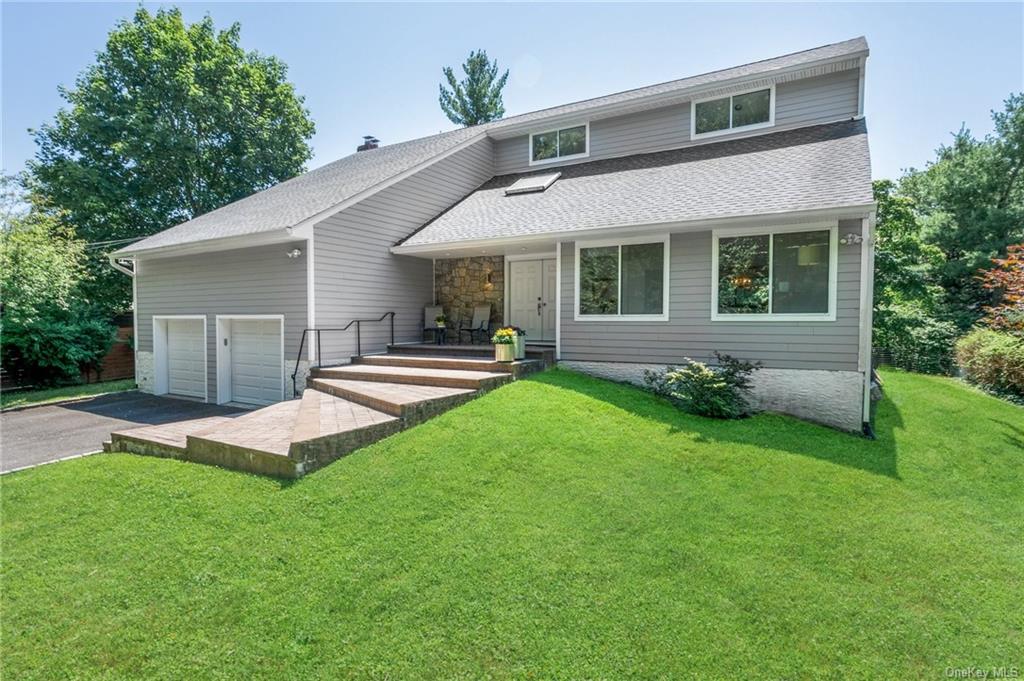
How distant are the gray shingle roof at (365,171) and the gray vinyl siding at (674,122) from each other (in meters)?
0.45

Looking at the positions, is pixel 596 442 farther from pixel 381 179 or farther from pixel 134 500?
pixel 381 179

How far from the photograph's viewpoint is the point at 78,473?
5.54 m

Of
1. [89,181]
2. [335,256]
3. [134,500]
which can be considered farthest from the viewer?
[89,181]

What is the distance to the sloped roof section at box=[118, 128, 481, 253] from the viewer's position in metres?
9.62

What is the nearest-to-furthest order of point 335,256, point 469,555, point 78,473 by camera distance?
point 469,555 → point 78,473 → point 335,256

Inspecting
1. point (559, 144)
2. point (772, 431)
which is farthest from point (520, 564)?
point (559, 144)

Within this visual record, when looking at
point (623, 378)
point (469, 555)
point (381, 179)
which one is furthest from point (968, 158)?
point (469, 555)

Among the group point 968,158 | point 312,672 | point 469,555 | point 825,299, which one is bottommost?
point 312,672

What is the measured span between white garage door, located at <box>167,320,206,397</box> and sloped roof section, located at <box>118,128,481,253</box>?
193cm

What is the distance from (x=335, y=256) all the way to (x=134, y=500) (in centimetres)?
558

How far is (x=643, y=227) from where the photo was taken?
26.2ft

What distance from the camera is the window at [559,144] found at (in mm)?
12578

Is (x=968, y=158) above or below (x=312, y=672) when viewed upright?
above

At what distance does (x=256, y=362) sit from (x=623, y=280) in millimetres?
7659
